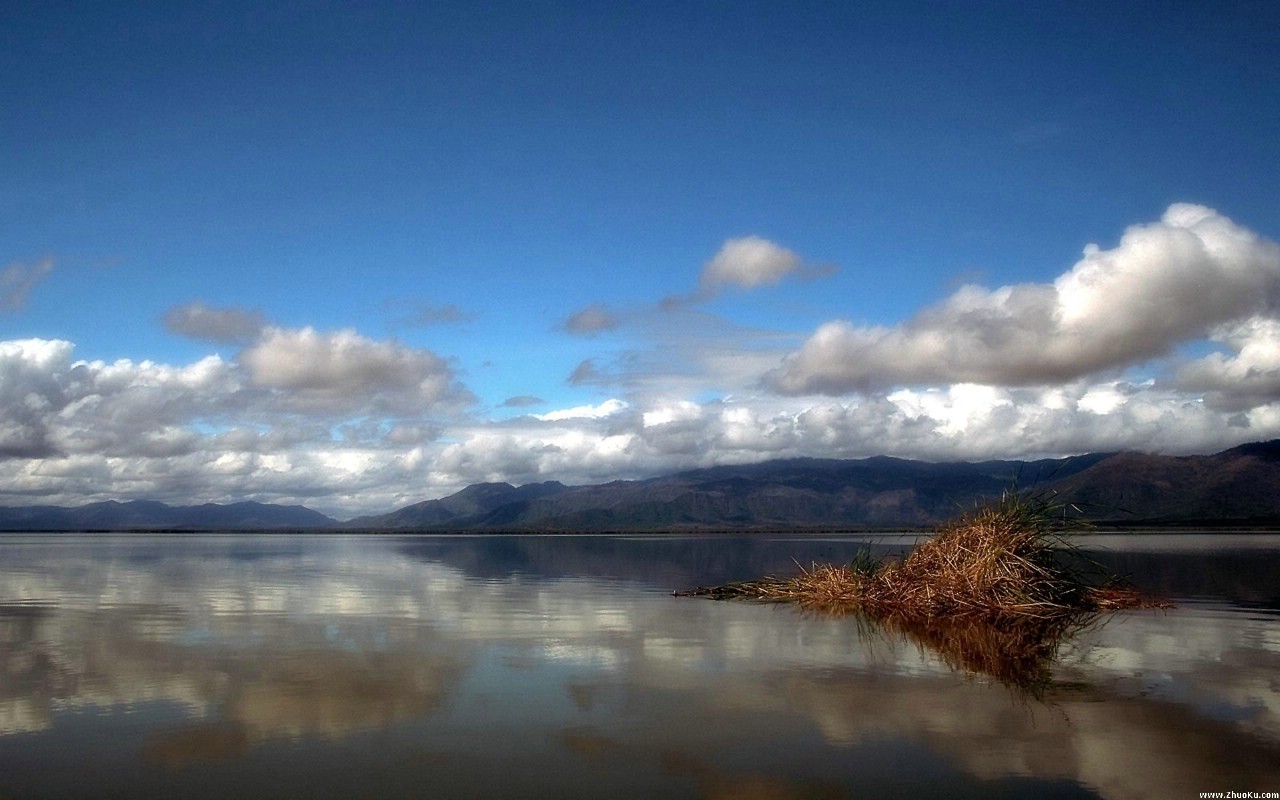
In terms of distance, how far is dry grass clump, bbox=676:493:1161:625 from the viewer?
2548 centimetres

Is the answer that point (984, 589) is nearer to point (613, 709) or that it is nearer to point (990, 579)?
point (990, 579)

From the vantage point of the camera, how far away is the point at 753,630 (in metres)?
21.8

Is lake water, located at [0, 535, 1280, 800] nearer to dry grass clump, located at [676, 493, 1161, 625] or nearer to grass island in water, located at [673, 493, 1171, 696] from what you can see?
grass island in water, located at [673, 493, 1171, 696]

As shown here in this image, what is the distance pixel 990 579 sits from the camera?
25.8m

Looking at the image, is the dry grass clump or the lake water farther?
the dry grass clump

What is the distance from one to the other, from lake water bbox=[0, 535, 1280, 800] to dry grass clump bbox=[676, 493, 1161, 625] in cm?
245

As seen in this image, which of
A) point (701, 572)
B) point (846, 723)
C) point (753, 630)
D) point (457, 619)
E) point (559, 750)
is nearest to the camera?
point (559, 750)

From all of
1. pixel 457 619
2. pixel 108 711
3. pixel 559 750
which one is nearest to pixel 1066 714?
pixel 559 750

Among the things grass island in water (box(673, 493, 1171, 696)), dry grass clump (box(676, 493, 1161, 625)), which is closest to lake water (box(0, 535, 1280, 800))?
grass island in water (box(673, 493, 1171, 696))

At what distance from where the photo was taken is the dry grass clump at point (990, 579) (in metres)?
25.5

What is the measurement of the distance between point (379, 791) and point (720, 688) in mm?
6550

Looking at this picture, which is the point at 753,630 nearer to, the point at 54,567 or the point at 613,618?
the point at 613,618

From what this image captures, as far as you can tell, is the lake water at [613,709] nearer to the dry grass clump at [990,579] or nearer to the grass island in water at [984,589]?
the grass island in water at [984,589]

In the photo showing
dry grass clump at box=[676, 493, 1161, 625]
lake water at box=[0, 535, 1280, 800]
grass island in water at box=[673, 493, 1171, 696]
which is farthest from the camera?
dry grass clump at box=[676, 493, 1161, 625]
